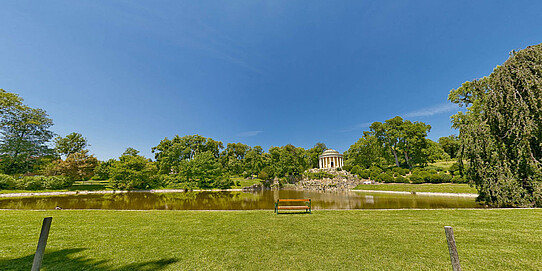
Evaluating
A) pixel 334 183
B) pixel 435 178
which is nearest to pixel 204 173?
pixel 334 183

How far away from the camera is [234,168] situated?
47.4m

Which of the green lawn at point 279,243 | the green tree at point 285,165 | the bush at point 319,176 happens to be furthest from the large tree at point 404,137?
the green lawn at point 279,243

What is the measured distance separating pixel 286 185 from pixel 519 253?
116 feet

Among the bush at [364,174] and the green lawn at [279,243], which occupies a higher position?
the bush at [364,174]

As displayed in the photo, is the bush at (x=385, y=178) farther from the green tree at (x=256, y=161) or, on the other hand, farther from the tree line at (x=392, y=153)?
the green tree at (x=256, y=161)

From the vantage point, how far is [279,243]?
4.73 metres

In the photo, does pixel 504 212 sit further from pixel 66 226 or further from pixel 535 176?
pixel 66 226

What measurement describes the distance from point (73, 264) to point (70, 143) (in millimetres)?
49191

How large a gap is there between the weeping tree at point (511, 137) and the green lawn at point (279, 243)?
2732 mm

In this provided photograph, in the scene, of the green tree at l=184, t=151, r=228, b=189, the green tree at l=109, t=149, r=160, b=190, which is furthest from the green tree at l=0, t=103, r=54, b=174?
the green tree at l=184, t=151, r=228, b=189

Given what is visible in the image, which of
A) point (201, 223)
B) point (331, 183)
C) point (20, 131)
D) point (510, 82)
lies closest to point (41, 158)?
point (20, 131)

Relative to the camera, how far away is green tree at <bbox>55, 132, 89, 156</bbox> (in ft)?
121

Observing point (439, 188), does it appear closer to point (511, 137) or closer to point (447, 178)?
point (447, 178)

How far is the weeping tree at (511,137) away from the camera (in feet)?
28.9
